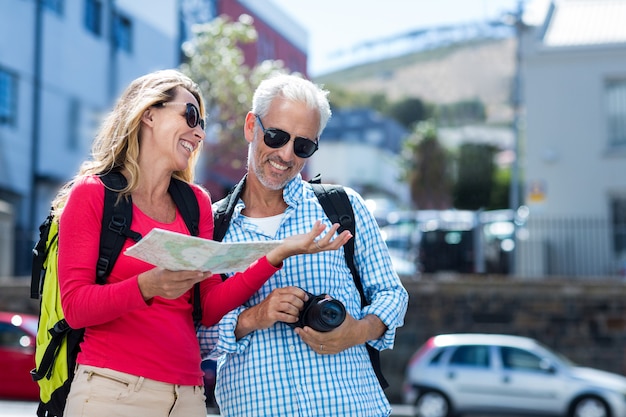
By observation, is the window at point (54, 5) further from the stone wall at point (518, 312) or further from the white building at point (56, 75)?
the stone wall at point (518, 312)

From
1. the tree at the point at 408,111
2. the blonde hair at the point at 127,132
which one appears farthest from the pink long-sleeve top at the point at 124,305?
the tree at the point at 408,111

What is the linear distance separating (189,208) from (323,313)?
2.05 ft

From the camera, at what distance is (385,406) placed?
11.4 feet

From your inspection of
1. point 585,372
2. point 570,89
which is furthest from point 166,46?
point 585,372

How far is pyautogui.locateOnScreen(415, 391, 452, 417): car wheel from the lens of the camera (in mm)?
16578

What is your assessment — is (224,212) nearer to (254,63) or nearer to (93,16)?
(254,63)

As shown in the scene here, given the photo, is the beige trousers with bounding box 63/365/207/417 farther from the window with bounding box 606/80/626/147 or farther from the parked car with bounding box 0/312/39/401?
the window with bounding box 606/80/626/147

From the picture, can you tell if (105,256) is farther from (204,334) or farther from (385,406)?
(385,406)

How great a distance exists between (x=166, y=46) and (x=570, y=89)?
11522 mm

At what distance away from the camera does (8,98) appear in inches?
946

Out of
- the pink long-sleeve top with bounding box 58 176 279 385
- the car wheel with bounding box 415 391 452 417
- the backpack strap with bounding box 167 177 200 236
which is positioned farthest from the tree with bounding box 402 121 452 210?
the pink long-sleeve top with bounding box 58 176 279 385

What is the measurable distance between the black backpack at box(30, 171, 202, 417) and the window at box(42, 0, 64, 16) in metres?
22.8

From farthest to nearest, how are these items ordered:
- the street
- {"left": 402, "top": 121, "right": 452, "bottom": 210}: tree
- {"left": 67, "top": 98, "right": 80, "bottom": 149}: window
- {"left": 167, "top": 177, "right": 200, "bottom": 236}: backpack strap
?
{"left": 402, "top": 121, "right": 452, "bottom": 210}: tree < {"left": 67, "top": 98, "right": 80, "bottom": 149}: window < the street < {"left": 167, "top": 177, "right": 200, "bottom": 236}: backpack strap

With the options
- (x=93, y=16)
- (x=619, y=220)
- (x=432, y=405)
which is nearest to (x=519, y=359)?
(x=432, y=405)
